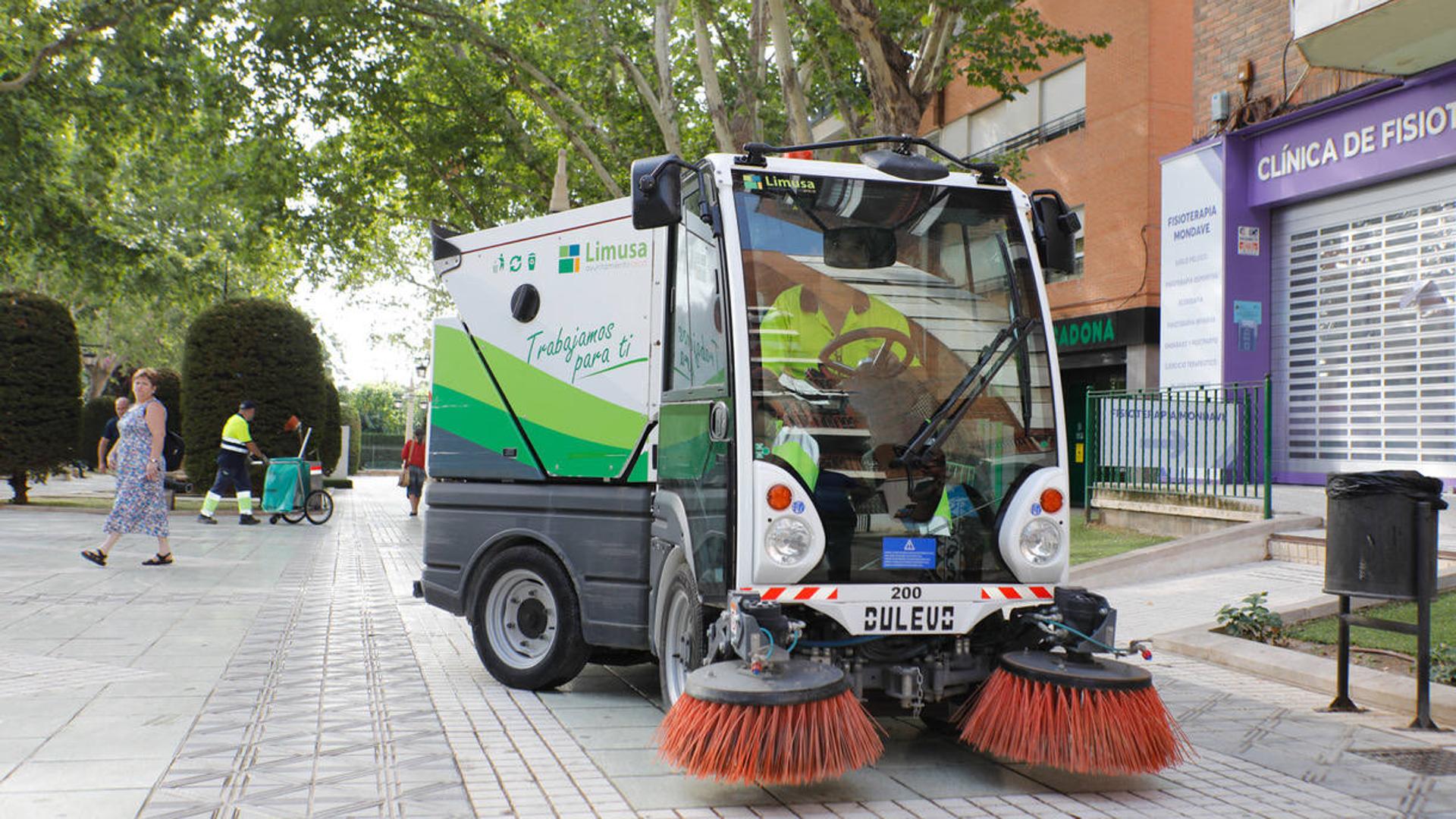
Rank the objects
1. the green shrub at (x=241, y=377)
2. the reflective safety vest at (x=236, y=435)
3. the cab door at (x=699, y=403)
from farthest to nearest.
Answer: the green shrub at (x=241, y=377), the reflective safety vest at (x=236, y=435), the cab door at (x=699, y=403)

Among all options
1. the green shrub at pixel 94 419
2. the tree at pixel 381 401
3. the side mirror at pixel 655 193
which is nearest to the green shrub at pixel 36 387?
the green shrub at pixel 94 419

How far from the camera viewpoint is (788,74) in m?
14.0

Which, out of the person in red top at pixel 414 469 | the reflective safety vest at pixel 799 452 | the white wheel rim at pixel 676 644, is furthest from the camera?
the person in red top at pixel 414 469

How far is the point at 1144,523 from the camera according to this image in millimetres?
13492

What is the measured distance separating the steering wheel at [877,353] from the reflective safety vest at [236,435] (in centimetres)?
1581

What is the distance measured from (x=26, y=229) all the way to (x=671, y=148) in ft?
38.6

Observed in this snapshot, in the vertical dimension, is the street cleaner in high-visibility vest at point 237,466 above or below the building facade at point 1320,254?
below

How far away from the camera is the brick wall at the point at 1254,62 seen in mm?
15047

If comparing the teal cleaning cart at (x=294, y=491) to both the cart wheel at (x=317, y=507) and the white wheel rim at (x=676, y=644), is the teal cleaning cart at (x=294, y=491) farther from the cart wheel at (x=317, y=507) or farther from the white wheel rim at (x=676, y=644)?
the white wheel rim at (x=676, y=644)

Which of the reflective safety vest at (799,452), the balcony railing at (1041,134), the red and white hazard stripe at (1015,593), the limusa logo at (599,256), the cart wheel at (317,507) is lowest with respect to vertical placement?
the cart wheel at (317,507)

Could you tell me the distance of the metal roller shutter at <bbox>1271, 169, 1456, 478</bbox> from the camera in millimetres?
13438

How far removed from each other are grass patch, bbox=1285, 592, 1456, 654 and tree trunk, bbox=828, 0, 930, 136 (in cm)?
677

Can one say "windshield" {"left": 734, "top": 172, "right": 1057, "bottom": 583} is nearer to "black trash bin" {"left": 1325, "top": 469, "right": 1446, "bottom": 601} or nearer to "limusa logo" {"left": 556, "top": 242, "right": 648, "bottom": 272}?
"limusa logo" {"left": 556, "top": 242, "right": 648, "bottom": 272}

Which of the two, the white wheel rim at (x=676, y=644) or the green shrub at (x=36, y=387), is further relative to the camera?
the green shrub at (x=36, y=387)
